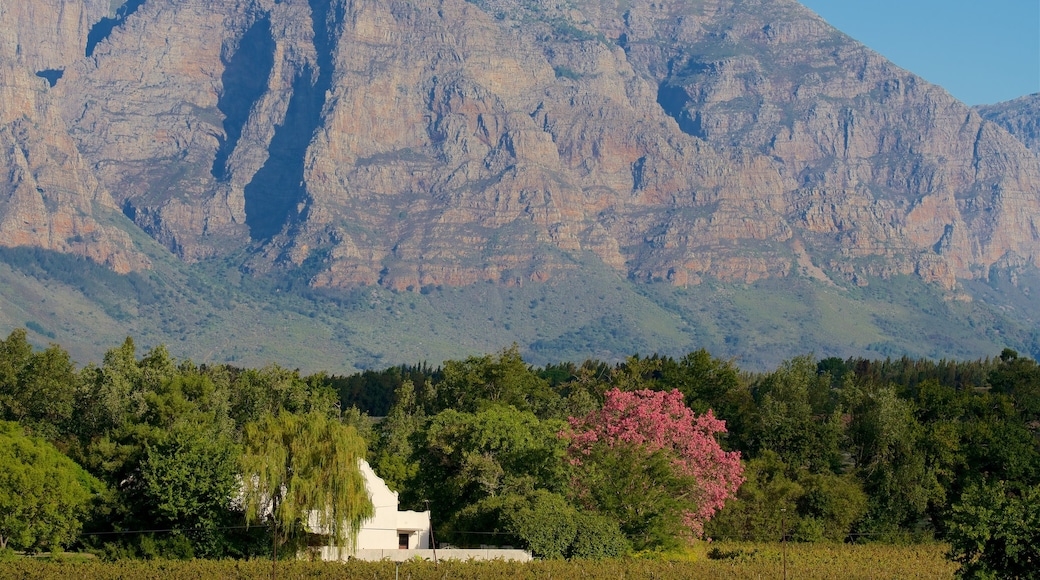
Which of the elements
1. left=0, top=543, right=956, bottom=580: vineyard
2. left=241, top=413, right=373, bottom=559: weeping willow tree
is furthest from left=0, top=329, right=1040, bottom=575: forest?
left=0, top=543, right=956, bottom=580: vineyard

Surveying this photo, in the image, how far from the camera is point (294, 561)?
110 m

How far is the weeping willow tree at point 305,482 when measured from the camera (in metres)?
114

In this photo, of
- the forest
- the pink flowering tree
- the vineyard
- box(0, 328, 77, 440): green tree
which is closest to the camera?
the vineyard

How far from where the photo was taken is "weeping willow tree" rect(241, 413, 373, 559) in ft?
373

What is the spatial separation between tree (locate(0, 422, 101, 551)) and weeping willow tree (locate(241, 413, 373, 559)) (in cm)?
1321

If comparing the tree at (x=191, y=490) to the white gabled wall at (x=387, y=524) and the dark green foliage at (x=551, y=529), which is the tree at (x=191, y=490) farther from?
the dark green foliage at (x=551, y=529)

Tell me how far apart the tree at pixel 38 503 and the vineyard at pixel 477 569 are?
5.33 metres

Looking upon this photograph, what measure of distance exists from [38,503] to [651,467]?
4658 centimetres

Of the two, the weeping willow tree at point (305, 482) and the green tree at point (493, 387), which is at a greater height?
the green tree at point (493, 387)

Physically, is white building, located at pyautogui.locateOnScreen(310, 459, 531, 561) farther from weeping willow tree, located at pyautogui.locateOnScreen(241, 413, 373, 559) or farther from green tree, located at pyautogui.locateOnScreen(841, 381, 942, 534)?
green tree, located at pyautogui.locateOnScreen(841, 381, 942, 534)

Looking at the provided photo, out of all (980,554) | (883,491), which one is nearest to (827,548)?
(883,491)

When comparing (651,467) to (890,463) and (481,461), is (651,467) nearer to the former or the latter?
(481,461)

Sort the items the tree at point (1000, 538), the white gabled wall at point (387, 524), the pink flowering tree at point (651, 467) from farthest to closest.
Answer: the pink flowering tree at point (651, 467)
the white gabled wall at point (387, 524)
the tree at point (1000, 538)

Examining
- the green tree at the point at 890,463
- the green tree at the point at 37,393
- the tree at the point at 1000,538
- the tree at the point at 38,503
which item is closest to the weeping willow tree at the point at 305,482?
the tree at the point at 38,503
